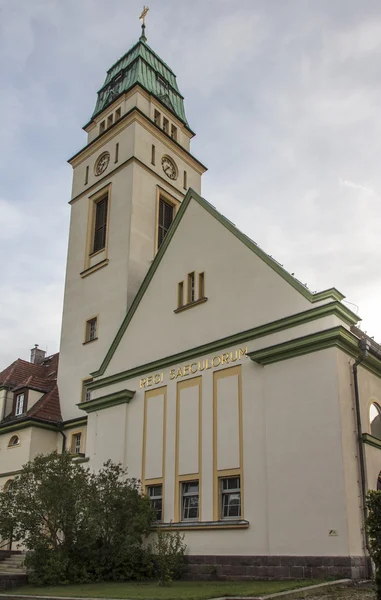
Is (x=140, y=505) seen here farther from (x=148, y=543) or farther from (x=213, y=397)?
(x=213, y=397)

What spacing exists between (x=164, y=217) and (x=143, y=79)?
9.43 meters

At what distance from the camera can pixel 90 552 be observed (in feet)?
65.1

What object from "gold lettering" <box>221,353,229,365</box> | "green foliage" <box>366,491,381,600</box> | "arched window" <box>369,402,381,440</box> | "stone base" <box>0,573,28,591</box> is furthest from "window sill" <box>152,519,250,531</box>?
"green foliage" <box>366,491,381,600</box>

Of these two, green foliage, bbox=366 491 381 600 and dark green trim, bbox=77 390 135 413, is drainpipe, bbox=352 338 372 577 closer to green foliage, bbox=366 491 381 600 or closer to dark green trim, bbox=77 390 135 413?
green foliage, bbox=366 491 381 600

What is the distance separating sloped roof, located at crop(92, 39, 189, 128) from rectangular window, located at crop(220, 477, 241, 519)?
80.3ft

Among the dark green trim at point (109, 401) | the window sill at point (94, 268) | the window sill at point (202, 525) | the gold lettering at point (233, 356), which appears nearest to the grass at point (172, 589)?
the window sill at point (202, 525)


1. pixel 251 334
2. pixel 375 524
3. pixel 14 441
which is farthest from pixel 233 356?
pixel 14 441

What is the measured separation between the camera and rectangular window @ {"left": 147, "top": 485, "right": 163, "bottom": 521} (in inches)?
845

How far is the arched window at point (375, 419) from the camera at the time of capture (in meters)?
19.1

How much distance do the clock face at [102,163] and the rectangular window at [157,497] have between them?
19.6 metres

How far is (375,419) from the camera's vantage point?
63.8 feet

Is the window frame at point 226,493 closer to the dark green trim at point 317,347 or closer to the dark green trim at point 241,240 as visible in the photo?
the dark green trim at point 317,347

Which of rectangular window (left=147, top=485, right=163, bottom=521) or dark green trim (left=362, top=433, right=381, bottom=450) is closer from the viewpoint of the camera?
dark green trim (left=362, top=433, right=381, bottom=450)

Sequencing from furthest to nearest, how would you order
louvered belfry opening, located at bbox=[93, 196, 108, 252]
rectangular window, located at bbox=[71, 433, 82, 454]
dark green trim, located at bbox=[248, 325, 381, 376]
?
louvered belfry opening, located at bbox=[93, 196, 108, 252]
rectangular window, located at bbox=[71, 433, 82, 454]
dark green trim, located at bbox=[248, 325, 381, 376]
